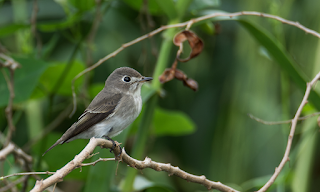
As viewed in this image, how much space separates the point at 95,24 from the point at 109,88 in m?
0.77

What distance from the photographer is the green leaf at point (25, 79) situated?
2.10 metres

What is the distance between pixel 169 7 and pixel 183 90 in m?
1.66

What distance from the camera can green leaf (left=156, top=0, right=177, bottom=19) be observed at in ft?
→ 6.07

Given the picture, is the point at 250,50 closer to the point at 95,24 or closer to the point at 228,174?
the point at 228,174

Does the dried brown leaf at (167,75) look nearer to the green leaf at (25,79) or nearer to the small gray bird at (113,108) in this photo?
the small gray bird at (113,108)

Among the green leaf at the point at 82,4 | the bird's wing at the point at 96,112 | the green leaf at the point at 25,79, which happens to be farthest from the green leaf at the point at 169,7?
Result: the green leaf at the point at 25,79

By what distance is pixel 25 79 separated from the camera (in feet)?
7.20

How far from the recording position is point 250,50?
301 centimetres

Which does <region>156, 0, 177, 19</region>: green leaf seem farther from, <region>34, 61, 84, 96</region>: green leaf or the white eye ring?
<region>34, 61, 84, 96</region>: green leaf

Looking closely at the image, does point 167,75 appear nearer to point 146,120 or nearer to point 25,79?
point 146,120

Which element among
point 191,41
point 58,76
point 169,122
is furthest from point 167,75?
point 58,76

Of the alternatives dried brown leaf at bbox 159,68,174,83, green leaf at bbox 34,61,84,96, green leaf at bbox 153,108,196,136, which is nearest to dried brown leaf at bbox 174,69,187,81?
dried brown leaf at bbox 159,68,174,83

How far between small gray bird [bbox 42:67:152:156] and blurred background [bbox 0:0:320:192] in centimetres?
9

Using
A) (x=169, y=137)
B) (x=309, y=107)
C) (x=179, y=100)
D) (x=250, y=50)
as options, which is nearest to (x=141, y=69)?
(x=179, y=100)
